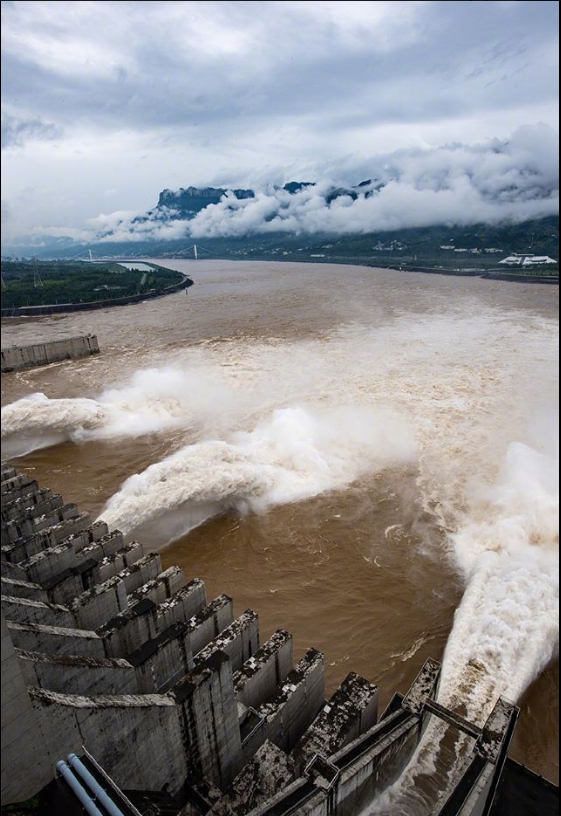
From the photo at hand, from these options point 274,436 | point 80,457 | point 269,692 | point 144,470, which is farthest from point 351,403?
point 269,692

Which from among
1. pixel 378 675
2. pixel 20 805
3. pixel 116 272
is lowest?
pixel 378 675

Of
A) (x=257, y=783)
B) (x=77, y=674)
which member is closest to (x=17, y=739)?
(x=77, y=674)

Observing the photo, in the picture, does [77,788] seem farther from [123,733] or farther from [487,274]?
[487,274]

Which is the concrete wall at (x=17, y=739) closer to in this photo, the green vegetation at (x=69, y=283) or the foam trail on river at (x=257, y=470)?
the green vegetation at (x=69, y=283)

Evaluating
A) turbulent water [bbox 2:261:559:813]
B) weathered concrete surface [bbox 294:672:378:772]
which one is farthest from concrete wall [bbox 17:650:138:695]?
turbulent water [bbox 2:261:559:813]

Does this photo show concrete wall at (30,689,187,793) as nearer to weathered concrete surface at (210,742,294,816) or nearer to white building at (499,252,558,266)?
weathered concrete surface at (210,742,294,816)

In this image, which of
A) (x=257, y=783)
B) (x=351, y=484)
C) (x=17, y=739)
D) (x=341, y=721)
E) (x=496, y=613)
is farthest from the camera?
(x=351, y=484)

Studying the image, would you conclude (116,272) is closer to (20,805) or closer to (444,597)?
(444,597)
